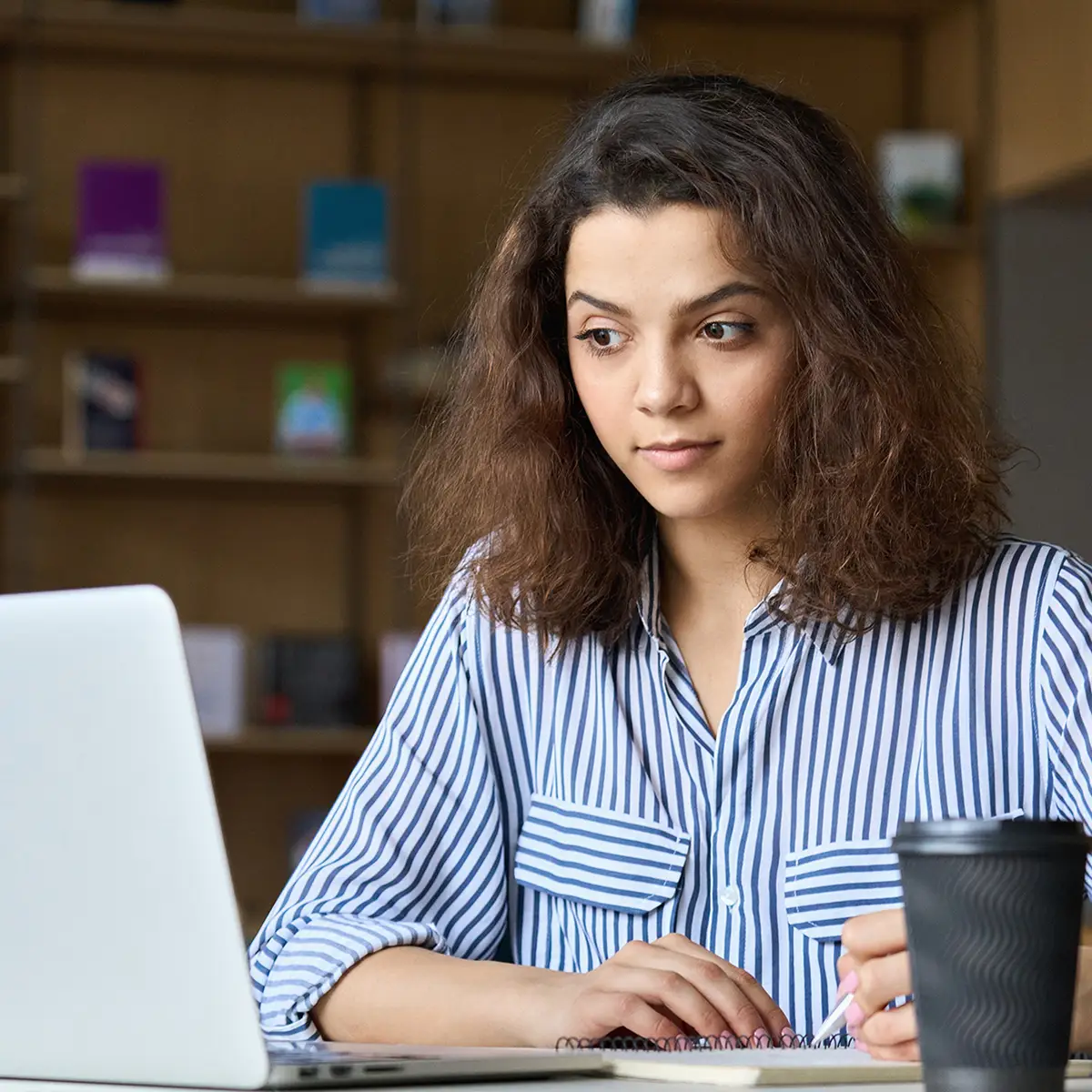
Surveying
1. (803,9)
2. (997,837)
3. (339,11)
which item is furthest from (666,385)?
(803,9)

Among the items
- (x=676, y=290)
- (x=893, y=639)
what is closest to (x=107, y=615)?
(x=676, y=290)

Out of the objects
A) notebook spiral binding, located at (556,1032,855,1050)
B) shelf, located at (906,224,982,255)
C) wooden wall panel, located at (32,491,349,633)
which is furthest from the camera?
shelf, located at (906,224,982,255)

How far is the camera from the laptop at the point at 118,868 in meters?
0.84

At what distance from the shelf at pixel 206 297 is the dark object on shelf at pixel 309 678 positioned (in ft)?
2.53

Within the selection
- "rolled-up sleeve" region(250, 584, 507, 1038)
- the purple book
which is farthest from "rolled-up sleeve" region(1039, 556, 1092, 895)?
the purple book

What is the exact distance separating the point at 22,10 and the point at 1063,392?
2559 millimetres

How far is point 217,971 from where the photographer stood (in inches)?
33.0

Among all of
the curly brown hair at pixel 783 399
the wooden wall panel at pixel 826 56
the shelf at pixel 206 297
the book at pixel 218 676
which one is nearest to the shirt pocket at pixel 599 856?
the curly brown hair at pixel 783 399

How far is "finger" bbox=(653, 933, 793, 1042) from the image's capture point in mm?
1116

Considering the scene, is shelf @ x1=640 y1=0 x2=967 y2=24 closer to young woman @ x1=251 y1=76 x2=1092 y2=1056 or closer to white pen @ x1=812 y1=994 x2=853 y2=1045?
young woman @ x1=251 y1=76 x2=1092 y2=1056

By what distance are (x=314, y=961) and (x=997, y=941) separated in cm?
68

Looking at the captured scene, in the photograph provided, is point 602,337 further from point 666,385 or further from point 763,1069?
point 763,1069

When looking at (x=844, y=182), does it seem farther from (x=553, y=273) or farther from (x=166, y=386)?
(x=166, y=386)

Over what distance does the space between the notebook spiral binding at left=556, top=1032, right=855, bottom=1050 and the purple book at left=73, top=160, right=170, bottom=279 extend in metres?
3.31
